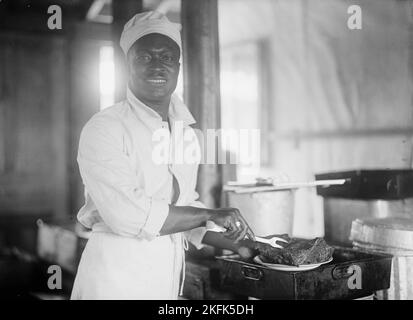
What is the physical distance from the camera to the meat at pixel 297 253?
7.43 feet

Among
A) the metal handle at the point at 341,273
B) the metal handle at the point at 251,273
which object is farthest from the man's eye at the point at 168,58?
the metal handle at the point at 341,273

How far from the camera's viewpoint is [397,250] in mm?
2625

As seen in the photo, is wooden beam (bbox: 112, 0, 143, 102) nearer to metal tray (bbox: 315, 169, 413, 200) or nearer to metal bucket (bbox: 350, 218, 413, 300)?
metal tray (bbox: 315, 169, 413, 200)

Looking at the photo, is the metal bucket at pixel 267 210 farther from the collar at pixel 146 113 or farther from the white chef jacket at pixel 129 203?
the collar at pixel 146 113

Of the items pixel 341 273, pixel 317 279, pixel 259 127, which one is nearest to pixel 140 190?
pixel 317 279

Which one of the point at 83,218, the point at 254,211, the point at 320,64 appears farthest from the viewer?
the point at 320,64

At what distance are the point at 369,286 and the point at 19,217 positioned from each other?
451cm

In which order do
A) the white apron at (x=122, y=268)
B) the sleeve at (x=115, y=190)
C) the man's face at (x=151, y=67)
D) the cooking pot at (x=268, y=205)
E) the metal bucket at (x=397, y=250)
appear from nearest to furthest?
1. the sleeve at (x=115, y=190)
2. the white apron at (x=122, y=268)
3. the man's face at (x=151, y=67)
4. the metal bucket at (x=397, y=250)
5. the cooking pot at (x=268, y=205)

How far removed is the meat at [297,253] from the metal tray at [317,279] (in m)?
0.05

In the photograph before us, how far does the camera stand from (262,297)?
7.78 ft

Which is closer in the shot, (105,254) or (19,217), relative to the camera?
(105,254)

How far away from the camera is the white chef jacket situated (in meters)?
1.99

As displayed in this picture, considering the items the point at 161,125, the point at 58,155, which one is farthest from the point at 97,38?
the point at 161,125
